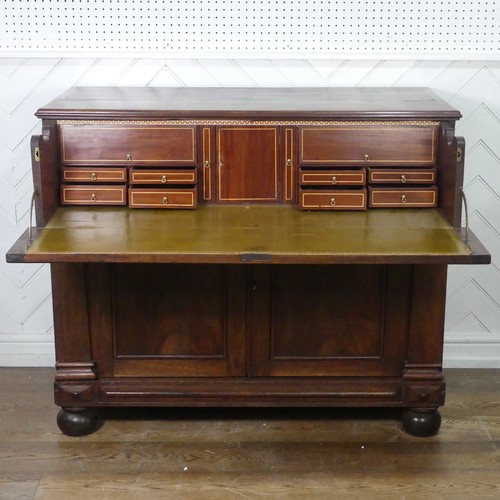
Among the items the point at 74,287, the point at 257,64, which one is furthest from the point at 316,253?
the point at 257,64

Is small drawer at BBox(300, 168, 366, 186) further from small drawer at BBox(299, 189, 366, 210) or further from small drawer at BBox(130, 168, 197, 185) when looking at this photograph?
small drawer at BBox(130, 168, 197, 185)

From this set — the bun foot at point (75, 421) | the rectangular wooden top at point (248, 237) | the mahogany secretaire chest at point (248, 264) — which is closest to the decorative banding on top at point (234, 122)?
the mahogany secretaire chest at point (248, 264)

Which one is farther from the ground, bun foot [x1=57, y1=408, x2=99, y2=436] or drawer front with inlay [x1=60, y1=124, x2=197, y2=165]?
drawer front with inlay [x1=60, y1=124, x2=197, y2=165]

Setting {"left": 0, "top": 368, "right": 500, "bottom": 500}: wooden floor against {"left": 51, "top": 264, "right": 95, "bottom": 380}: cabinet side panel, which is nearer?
{"left": 0, "top": 368, "right": 500, "bottom": 500}: wooden floor

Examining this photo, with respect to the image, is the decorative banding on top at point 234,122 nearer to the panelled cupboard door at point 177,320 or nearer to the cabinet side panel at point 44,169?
the cabinet side panel at point 44,169

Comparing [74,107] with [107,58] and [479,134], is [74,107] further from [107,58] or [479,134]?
[479,134]

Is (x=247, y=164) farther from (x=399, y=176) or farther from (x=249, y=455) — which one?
(x=249, y=455)

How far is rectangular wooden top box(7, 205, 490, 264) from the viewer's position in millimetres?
2850

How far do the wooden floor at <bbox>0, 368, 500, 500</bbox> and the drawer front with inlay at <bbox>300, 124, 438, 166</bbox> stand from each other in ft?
3.37

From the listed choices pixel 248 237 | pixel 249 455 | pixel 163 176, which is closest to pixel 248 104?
pixel 163 176

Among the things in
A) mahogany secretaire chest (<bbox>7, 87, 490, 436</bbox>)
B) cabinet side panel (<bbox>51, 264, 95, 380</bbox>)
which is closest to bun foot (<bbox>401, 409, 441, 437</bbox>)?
mahogany secretaire chest (<bbox>7, 87, 490, 436</bbox>)

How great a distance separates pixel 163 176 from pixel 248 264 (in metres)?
0.43

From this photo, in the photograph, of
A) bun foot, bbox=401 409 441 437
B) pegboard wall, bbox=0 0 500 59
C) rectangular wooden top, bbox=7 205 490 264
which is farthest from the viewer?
pegboard wall, bbox=0 0 500 59

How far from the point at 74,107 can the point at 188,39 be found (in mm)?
720
